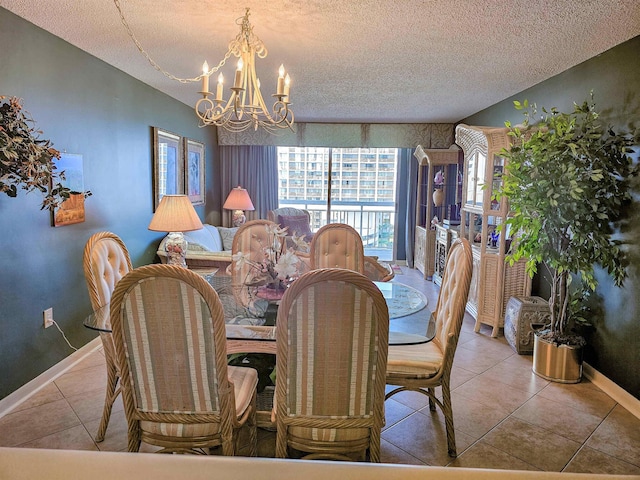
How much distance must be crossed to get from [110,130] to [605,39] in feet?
12.1

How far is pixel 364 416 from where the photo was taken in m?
1.69

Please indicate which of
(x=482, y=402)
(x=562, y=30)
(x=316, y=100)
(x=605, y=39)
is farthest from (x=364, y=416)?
(x=316, y=100)

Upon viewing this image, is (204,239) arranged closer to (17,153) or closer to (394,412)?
(17,153)

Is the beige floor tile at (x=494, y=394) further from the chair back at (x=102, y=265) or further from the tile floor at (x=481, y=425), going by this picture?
the chair back at (x=102, y=265)

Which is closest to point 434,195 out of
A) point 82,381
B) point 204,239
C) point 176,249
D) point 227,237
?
point 227,237

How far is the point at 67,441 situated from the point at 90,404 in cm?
41

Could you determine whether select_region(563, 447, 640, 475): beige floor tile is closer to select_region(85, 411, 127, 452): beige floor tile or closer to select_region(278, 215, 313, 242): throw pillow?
select_region(85, 411, 127, 452): beige floor tile

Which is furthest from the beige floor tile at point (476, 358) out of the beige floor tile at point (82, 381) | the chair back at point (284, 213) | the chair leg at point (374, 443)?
the chair back at point (284, 213)

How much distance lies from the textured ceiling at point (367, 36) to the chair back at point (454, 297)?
1.29m

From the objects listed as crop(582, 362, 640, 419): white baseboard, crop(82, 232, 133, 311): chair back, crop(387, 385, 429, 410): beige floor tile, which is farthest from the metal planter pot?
crop(82, 232, 133, 311): chair back

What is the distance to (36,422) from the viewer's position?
2.52m

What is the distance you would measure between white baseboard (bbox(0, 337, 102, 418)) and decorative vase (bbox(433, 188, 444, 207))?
182 inches

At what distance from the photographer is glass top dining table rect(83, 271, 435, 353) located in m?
2.02

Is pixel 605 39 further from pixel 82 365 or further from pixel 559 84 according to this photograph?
pixel 82 365
